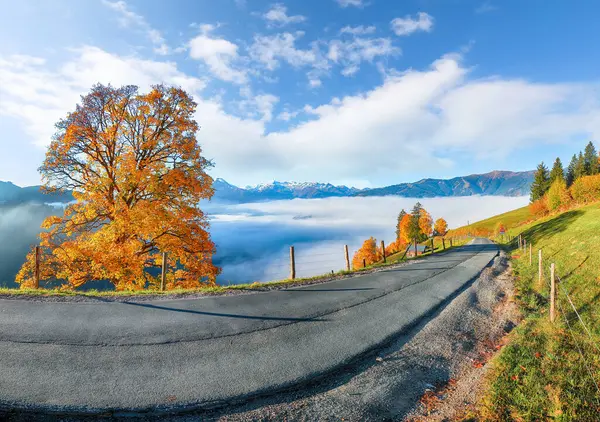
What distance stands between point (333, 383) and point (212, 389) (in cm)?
291

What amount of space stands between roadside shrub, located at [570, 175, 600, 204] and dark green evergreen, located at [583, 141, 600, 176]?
55465mm

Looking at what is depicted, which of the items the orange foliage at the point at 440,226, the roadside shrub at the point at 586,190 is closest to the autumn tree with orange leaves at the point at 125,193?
the roadside shrub at the point at 586,190

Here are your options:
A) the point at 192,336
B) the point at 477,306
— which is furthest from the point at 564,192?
the point at 192,336

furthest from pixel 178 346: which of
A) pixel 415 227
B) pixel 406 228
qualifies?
pixel 406 228

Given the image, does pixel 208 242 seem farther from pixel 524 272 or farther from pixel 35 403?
pixel 524 272

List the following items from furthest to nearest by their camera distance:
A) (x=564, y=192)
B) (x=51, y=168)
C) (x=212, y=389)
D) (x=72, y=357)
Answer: (x=564, y=192) < (x=51, y=168) < (x=72, y=357) < (x=212, y=389)

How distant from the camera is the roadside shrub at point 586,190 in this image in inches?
2019

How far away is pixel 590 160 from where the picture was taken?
101m

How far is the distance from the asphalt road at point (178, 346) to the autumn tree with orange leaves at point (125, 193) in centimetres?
830

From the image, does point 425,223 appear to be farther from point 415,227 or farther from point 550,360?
point 550,360

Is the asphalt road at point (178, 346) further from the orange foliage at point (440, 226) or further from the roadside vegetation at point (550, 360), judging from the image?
the orange foliage at point (440, 226)

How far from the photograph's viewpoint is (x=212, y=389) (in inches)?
249

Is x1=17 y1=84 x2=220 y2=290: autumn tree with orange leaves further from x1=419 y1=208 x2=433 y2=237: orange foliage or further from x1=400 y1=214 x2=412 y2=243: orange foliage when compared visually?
x1=419 y1=208 x2=433 y2=237: orange foliage

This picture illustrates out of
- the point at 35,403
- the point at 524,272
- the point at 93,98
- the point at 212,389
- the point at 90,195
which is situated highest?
the point at 93,98
